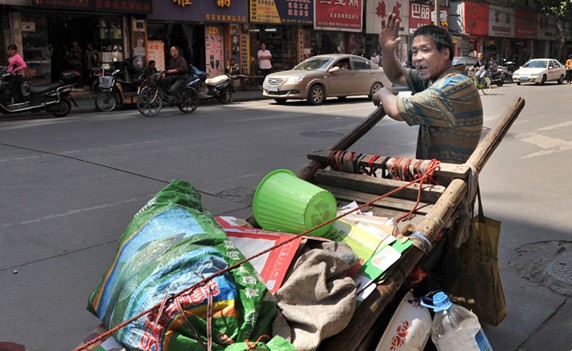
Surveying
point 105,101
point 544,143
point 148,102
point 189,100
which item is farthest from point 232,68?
point 544,143

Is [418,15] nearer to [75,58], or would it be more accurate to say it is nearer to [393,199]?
[75,58]

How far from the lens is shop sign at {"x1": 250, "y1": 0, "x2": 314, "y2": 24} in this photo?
24.2 m

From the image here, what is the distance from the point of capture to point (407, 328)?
7.33 feet

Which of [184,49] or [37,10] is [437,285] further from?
[184,49]

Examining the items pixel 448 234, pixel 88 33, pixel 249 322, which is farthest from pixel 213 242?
pixel 88 33

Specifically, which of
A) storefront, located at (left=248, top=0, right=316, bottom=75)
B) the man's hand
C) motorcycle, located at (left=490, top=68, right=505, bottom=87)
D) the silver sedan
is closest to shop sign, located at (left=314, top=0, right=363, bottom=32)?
storefront, located at (left=248, top=0, right=316, bottom=75)

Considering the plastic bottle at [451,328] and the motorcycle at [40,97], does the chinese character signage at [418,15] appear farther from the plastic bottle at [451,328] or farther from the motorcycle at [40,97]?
the plastic bottle at [451,328]

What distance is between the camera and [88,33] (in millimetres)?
19609

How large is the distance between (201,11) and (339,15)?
868cm

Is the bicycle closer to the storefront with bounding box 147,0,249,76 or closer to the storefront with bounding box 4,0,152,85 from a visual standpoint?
the storefront with bounding box 4,0,152,85

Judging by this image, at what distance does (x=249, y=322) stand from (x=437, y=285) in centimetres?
139

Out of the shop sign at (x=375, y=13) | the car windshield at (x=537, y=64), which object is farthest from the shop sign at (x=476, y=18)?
the shop sign at (x=375, y=13)

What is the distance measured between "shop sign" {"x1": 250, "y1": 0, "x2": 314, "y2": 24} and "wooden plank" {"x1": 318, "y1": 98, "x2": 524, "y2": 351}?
73.4 feet

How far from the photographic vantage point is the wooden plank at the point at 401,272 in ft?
6.23
